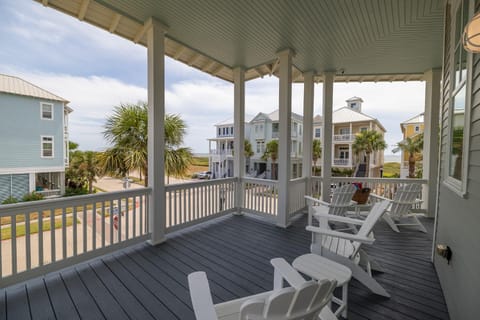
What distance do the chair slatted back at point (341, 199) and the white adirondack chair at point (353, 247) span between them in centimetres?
126

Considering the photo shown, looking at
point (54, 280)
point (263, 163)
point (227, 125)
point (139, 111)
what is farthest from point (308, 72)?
point (263, 163)

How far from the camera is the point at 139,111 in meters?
4.16

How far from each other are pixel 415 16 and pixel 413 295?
366 cm

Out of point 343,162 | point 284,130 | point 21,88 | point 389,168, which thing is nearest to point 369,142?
point 343,162

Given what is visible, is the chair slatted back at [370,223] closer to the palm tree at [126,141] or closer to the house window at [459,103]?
the house window at [459,103]

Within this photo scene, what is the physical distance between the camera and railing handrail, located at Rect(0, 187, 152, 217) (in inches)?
81.9

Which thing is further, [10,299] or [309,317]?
[10,299]

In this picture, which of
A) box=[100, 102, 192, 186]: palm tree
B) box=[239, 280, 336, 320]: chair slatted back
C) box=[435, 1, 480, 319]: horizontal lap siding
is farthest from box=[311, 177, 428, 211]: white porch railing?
box=[239, 280, 336, 320]: chair slatted back

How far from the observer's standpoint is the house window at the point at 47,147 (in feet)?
12.7

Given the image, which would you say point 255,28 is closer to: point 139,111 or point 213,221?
point 139,111

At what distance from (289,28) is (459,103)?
237 cm

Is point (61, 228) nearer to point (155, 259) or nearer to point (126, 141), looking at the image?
point (155, 259)

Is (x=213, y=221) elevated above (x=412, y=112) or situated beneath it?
situated beneath

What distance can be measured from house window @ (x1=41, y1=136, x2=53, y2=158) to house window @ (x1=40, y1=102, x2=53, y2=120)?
15.8 inches
